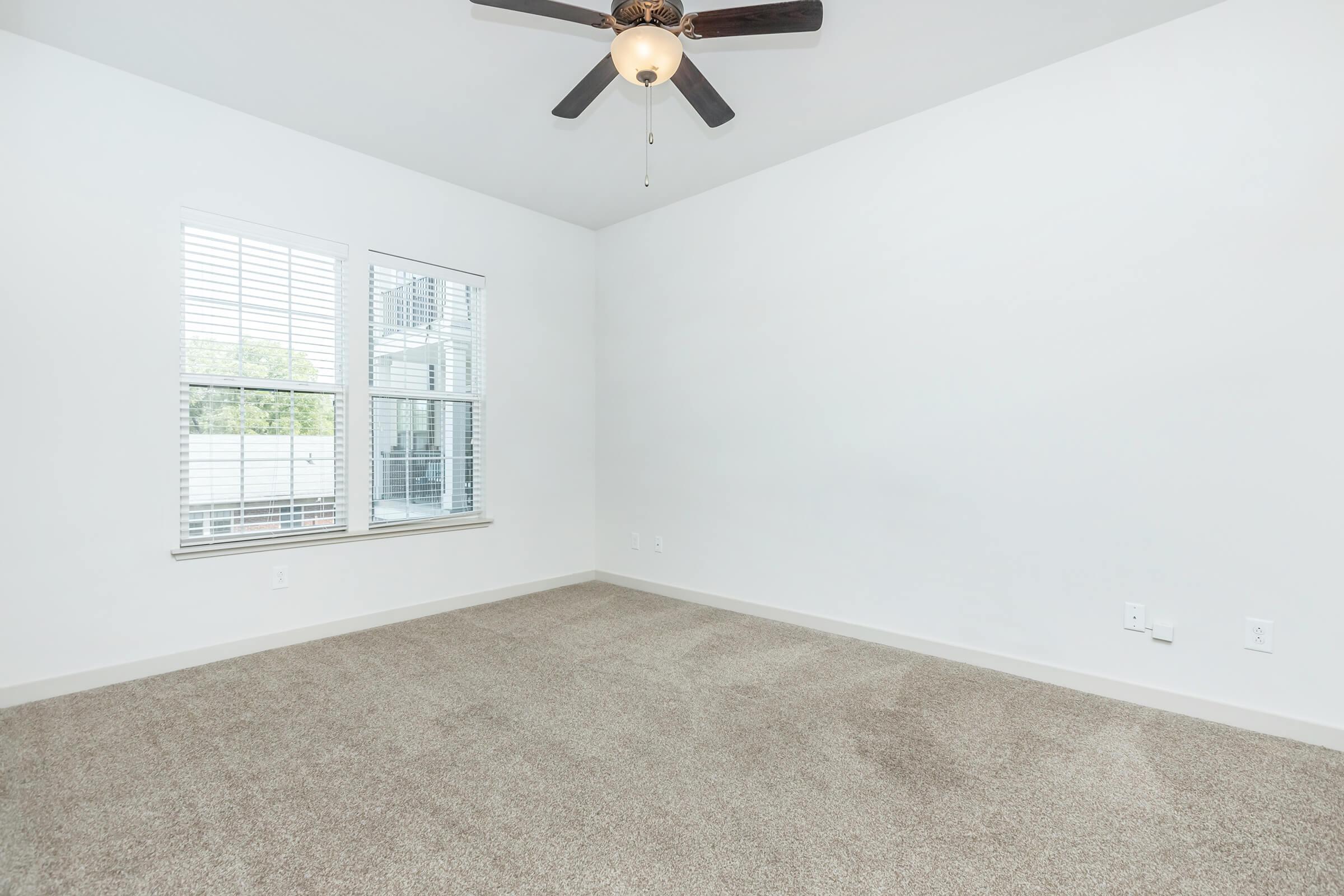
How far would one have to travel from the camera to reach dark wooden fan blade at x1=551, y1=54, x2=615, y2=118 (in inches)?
84.7

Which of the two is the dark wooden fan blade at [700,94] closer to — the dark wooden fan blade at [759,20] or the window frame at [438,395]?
the dark wooden fan blade at [759,20]

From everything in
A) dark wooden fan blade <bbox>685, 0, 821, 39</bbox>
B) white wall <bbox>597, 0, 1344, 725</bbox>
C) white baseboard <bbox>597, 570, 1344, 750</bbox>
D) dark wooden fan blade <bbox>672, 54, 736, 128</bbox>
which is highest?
dark wooden fan blade <bbox>685, 0, 821, 39</bbox>

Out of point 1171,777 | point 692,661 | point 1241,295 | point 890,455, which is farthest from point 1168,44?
point 692,661

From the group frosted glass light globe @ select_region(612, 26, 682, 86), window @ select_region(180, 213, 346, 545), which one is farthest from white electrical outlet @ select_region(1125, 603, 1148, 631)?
window @ select_region(180, 213, 346, 545)

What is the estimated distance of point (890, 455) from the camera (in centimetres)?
322

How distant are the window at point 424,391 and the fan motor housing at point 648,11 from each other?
227 cm

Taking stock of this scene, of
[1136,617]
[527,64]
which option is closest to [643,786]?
[1136,617]

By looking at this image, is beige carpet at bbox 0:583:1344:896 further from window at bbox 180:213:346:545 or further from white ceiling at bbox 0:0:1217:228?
white ceiling at bbox 0:0:1217:228

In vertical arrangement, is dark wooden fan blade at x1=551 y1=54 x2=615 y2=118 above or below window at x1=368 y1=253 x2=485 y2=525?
above

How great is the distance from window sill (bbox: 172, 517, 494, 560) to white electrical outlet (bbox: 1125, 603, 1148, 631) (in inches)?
137

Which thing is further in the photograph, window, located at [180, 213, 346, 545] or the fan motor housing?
window, located at [180, 213, 346, 545]

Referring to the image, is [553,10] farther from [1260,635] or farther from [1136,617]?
[1260,635]

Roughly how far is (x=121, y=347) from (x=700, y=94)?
273 centimetres

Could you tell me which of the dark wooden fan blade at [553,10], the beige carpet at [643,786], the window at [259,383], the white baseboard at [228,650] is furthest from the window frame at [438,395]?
the dark wooden fan blade at [553,10]
